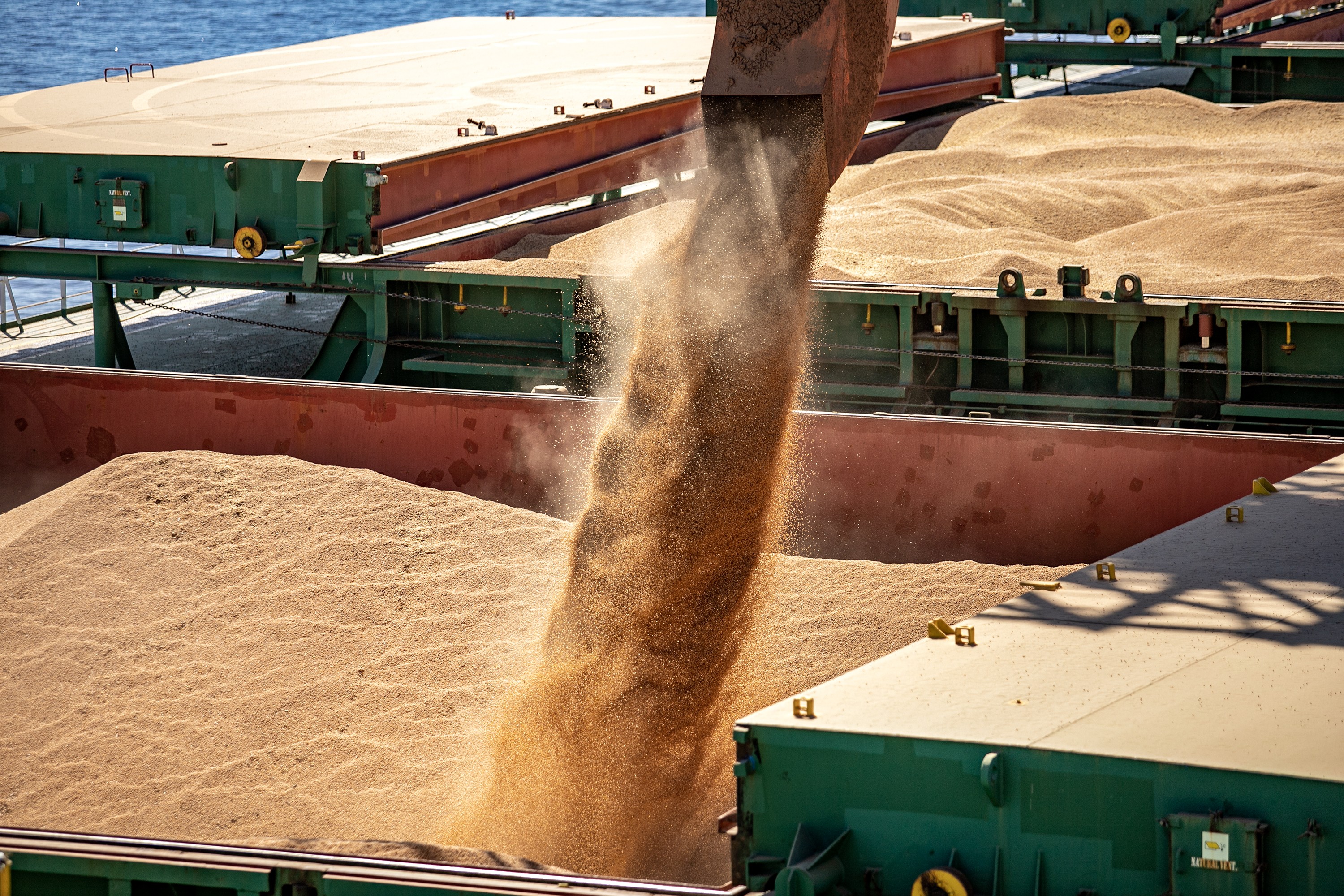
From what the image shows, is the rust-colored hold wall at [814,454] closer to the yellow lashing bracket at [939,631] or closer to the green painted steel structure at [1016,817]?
the yellow lashing bracket at [939,631]

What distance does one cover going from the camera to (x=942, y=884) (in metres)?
3.80

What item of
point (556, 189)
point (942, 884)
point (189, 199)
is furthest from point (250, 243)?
point (942, 884)

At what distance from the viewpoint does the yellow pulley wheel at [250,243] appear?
34.6 ft

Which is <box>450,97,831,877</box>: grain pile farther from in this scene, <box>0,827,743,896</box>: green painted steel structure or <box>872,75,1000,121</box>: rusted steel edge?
<box>872,75,1000,121</box>: rusted steel edge

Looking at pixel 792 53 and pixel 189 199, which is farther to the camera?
pixel 189 199

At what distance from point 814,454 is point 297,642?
2.90 metres

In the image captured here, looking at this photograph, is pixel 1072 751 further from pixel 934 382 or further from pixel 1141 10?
pixel 1141 10

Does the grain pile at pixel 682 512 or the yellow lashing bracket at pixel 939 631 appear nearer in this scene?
the yellow lashing bracket at pixel 939 631

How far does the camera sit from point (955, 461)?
8.12 meters

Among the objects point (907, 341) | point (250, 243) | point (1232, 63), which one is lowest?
point (907, 341)

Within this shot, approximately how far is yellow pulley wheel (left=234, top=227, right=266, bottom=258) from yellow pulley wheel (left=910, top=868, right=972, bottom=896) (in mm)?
7837

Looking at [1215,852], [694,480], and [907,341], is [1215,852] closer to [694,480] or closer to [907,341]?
[694,480]

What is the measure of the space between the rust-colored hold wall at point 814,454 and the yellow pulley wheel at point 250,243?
1460 mm

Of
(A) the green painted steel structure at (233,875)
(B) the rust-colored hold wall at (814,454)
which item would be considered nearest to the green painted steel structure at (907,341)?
(B) the rust-colored hold wall at (814,454)
